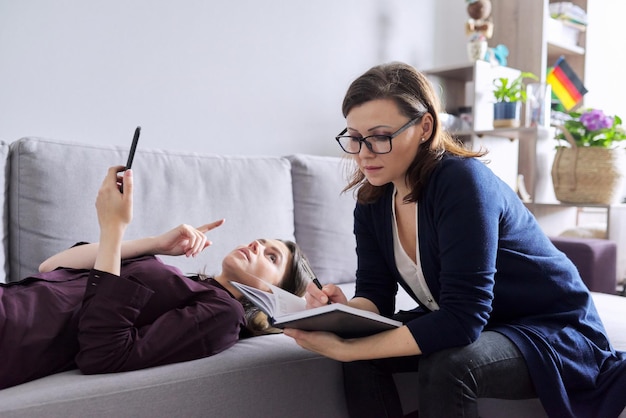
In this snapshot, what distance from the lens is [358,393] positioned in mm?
1326

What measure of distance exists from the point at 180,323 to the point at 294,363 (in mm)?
265

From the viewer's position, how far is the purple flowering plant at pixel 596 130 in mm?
2824

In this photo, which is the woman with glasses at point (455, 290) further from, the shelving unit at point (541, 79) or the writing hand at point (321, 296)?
the shelving unit at point (541, 79)

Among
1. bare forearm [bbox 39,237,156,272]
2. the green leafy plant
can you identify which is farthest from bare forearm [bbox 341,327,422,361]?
the green leafy plant

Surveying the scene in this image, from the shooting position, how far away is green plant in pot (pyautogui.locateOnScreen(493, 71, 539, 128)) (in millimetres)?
2973

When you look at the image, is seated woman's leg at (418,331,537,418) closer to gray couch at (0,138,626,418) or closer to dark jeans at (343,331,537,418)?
dark jeans at (343,331,537,418)

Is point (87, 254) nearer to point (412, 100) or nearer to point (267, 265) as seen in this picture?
point (267, 265)

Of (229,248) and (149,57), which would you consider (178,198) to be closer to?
(229,248)

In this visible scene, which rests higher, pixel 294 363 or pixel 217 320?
pixel 217 320

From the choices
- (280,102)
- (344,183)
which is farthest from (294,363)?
(280,102)

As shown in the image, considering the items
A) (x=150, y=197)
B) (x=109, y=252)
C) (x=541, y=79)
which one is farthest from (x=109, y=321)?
(x=541, y=79)

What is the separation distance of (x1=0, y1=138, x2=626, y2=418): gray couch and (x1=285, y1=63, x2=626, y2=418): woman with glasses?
13 cm

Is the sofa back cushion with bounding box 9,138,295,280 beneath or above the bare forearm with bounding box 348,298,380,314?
above

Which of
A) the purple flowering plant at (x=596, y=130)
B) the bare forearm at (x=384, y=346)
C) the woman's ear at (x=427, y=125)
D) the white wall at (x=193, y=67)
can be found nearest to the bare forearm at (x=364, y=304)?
the bare forearm at (x=384, y=346)
